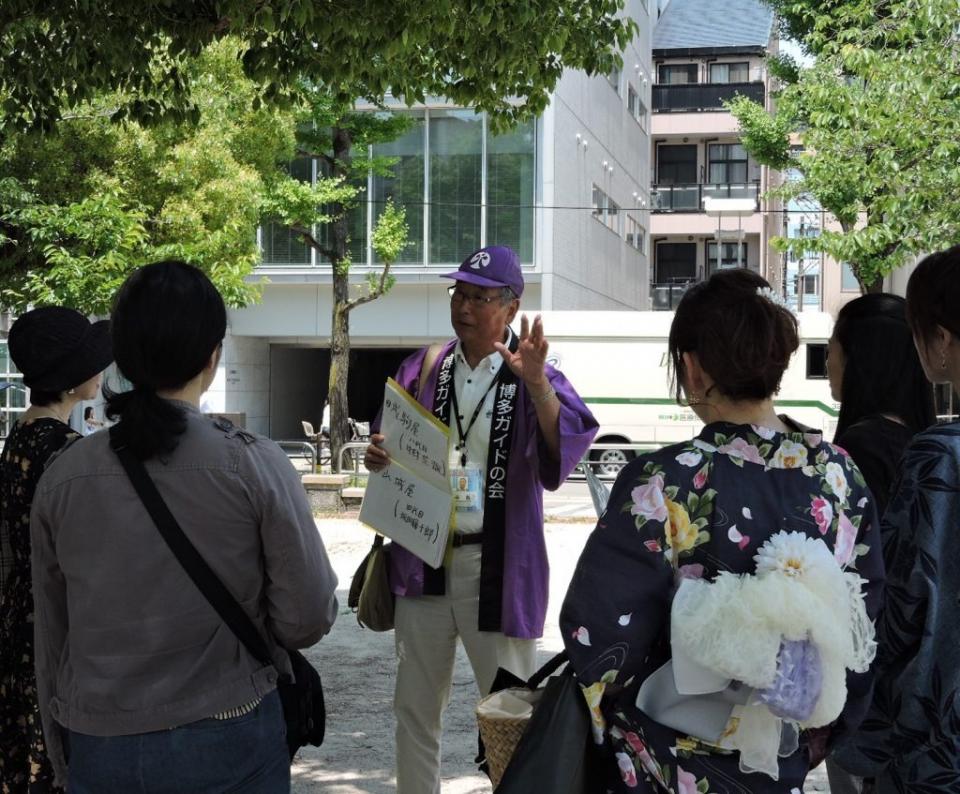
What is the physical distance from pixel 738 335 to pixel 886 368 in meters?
1.00

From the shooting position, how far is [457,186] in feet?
80.7

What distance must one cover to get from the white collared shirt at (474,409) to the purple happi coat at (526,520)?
89 millimetres

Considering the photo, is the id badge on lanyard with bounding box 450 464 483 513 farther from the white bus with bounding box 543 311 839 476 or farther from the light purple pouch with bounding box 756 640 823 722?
the white bus with bounding box 543 311 839 476

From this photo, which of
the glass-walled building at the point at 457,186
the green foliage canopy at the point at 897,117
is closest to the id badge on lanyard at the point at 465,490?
the green foliage canopy at the point at 897,117

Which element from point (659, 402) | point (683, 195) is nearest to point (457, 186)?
point (659, 402)

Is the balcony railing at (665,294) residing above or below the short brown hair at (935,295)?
above

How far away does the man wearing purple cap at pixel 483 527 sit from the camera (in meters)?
3.55

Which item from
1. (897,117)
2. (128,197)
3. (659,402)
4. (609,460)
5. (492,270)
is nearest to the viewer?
(492,270)

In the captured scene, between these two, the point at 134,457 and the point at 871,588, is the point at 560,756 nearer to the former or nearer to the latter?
the point at 871,588

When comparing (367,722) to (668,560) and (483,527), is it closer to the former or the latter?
(483,527)

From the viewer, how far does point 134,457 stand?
2.15 m

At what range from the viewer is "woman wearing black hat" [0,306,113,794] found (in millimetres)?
3113

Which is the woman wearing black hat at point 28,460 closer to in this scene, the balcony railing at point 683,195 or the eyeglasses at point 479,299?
the eyeglasses at point 479,299

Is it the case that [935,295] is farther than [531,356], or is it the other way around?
[531,356]
